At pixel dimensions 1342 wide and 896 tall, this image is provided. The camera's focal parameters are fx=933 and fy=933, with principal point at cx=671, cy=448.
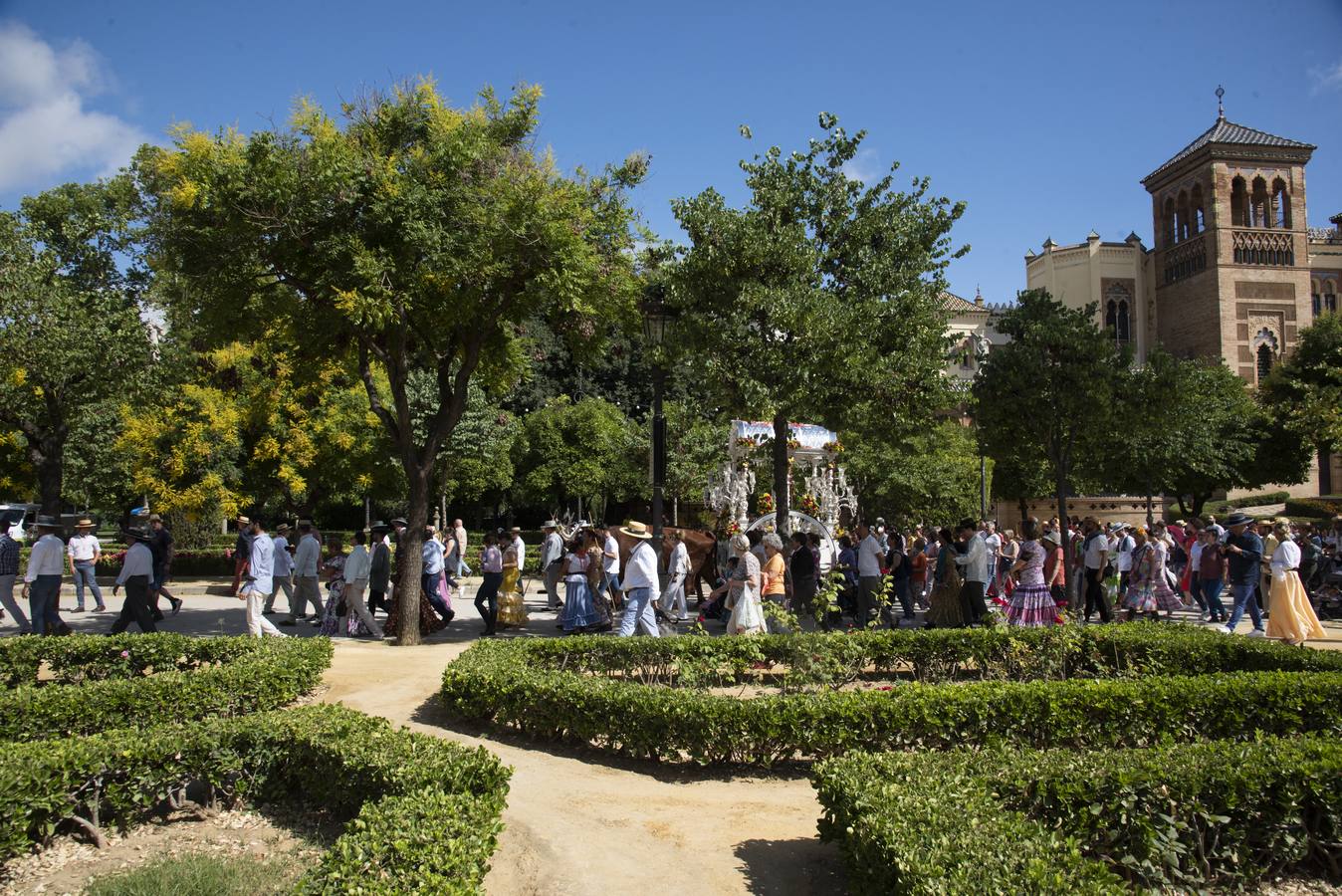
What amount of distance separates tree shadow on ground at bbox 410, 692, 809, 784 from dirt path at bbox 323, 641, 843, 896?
0.02 m

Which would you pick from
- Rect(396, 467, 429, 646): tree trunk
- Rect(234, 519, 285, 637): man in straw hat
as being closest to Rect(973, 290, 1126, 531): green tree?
Rect(396, 467, 429, 646): tree trunk

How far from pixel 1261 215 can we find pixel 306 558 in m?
60.1

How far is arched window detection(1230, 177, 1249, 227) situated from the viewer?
54.7m

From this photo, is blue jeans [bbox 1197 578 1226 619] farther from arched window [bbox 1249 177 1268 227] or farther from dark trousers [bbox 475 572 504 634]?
arched window [bbox 1249 177 1268 227]

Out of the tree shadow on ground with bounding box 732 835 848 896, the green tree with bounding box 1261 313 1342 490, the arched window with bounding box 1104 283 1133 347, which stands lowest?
the tree shadow on ground with bounding box 732 835 848 896

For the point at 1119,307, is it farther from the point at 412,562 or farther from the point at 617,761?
the point at 617,761

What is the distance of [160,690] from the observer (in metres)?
7.61

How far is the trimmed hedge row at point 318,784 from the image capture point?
421 centimetres

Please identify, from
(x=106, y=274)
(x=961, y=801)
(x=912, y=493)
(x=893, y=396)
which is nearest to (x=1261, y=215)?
(x=912, y=493)

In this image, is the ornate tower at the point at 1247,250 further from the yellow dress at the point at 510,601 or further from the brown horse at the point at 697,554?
the yellow dress at the point at 510,601

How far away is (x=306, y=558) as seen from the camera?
557 inches

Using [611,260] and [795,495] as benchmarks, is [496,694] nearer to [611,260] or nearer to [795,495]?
[611,260]

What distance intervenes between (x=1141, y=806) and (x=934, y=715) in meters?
1.95

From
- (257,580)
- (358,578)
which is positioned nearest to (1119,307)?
(358,578)
